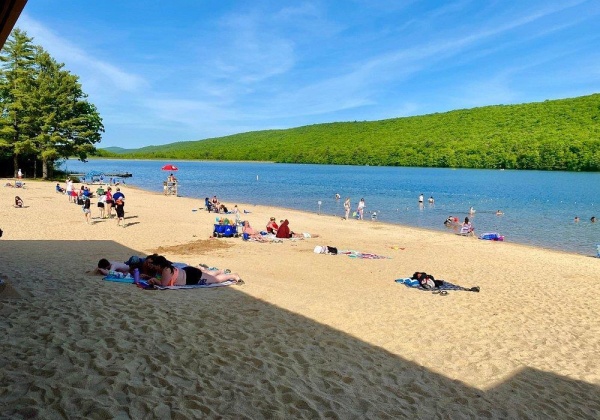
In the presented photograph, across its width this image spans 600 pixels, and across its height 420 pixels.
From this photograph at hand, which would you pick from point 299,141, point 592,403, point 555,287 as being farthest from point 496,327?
point 299,141

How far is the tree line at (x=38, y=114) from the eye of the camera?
129 ft

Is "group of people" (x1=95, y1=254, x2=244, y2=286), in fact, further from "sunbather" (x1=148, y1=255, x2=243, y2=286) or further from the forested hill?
the forested hill

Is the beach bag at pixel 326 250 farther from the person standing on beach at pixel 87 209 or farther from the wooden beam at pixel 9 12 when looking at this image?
the wooden beam at pixel 9 12

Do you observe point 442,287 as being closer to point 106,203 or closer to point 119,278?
point 119,278

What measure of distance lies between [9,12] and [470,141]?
139 meters

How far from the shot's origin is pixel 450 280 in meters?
12.3

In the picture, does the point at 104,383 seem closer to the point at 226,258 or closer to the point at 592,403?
the point at 592,403

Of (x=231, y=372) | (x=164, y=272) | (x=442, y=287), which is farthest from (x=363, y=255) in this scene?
(x=231, y=372)

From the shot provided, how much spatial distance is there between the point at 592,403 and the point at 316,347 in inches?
145

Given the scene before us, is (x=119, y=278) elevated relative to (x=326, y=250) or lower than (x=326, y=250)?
elevated

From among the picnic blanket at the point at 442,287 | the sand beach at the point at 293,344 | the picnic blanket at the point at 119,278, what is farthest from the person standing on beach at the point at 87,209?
the picnic blanket at the point at 442,287

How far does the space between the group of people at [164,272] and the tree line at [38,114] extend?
34674 mm

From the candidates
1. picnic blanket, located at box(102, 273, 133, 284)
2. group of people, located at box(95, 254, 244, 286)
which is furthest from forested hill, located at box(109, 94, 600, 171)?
picnic blanket, located at box(102, 273, 133, 284)

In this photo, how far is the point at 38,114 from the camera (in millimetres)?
40688
